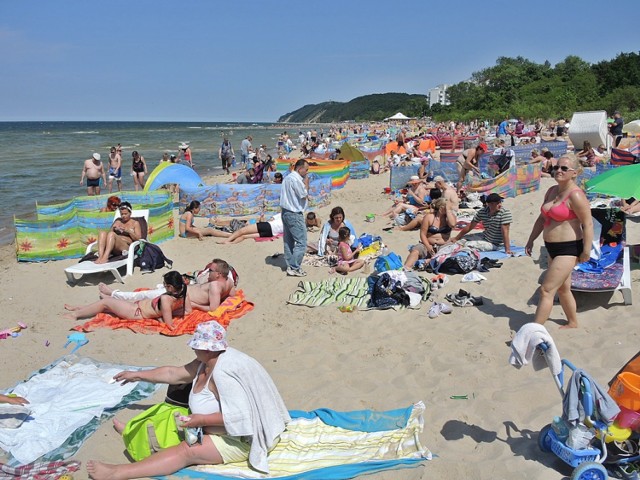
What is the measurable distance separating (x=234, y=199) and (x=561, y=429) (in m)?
8.55

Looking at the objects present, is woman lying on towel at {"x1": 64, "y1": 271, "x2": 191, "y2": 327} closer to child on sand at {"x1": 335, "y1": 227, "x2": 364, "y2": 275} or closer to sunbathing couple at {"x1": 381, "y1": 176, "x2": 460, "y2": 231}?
child on sand at {"x1": 335, "y1": 227, "x2": 364, "y2": 275}

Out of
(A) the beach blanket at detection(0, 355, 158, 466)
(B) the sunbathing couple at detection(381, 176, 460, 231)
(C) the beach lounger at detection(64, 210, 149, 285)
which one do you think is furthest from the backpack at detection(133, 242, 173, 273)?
(B) the sunbathing couple at detection(381, 176, 460, 231)

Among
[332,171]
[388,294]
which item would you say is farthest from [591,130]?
[388,294]

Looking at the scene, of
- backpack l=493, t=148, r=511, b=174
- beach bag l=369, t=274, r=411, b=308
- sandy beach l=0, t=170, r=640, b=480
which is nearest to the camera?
sandy beach l=0, t=170, r=640, b=480

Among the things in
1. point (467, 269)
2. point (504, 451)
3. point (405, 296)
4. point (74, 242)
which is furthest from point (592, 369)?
point (74, 242)

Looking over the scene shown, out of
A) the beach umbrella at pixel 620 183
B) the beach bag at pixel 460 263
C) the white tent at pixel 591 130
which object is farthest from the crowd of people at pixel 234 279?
the white tent at pixel 591 130

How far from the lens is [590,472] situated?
2.68 meters

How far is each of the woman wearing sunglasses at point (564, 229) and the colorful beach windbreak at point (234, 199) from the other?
6880mm

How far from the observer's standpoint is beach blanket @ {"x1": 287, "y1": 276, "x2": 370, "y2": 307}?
6.07m

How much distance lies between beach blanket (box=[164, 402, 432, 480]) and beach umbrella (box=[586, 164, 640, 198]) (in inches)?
113

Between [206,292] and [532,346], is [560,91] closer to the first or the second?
[206,292]

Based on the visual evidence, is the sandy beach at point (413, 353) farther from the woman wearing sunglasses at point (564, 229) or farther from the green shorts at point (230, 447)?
the green shorts at point (230, 447)

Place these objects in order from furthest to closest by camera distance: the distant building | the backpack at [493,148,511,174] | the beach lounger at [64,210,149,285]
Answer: the distant building, the backpack at [493,148,511,174], the beach lounger at [64,210,149,285]

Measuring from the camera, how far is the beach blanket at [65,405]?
3.44 meters
